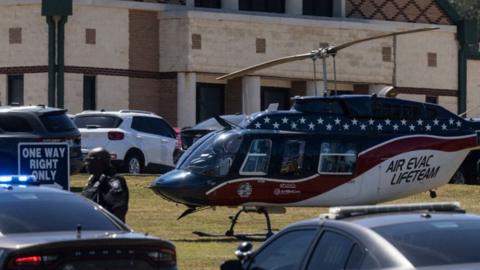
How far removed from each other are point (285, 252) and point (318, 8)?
42813mm

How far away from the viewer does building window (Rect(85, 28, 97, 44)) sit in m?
46.2

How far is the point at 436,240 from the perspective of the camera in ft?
32.4

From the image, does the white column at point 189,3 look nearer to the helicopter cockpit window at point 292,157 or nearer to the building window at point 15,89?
the building window at point 15,89

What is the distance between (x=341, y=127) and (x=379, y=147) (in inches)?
29.5

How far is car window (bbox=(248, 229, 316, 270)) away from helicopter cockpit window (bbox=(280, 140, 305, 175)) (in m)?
11.4

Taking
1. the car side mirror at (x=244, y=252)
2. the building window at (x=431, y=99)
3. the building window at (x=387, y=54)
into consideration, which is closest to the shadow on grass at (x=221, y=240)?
the car side mirror at (x=244, y=252)

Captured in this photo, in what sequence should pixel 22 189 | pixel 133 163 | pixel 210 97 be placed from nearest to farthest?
1. pixel 22 189
2. pixel 133 163
3. pixel 210 97

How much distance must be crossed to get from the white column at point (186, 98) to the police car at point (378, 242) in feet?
120

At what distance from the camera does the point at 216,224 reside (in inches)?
963

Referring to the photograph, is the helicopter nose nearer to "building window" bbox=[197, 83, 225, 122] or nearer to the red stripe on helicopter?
the red stripe on helicopter

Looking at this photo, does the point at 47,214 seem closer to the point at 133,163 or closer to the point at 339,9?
the point at 133,163

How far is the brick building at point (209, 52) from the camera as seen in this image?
46031 mm

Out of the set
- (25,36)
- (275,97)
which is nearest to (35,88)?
(25,36)

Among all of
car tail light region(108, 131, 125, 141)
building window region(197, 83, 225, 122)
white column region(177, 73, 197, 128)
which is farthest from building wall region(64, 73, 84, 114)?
car tail light region(108, 131, 125, 141)
